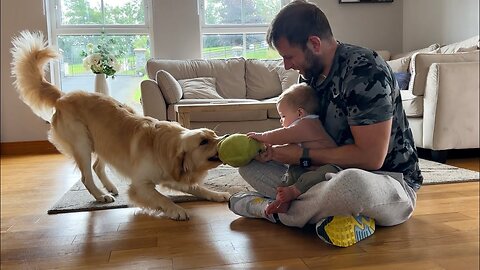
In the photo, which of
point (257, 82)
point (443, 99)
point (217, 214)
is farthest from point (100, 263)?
point (257, 82)

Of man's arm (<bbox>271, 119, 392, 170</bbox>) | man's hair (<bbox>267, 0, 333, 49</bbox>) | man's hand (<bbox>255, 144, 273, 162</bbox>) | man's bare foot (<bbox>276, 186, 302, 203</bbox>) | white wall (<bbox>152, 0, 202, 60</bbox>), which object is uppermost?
white wall (<bbox>152, 0, 202, 60</bbox>)

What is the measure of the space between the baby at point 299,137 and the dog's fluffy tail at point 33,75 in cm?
105

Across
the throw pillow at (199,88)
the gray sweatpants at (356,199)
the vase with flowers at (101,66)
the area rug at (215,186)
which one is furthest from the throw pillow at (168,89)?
the gray sweatpants at (356,199)

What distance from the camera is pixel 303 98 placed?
4.33 feet

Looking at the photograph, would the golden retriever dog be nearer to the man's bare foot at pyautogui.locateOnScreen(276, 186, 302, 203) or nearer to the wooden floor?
the wooden floor

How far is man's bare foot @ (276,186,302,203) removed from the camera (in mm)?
1241

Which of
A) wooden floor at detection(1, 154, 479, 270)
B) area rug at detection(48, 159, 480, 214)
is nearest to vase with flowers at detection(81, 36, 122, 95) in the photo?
area rug at detection(48, 159, 480, 214)

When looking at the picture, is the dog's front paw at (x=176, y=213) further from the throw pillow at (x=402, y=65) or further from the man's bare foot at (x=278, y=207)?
the throw pillow at (x=402, y=65)

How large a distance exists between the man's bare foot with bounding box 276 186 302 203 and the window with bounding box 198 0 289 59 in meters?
3.39

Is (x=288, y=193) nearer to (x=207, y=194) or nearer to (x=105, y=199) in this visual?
(x=207, y=194)

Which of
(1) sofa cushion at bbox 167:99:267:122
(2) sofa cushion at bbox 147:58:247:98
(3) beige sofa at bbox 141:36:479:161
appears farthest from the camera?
(2) sofa cushion at bbox 147:58:247:98

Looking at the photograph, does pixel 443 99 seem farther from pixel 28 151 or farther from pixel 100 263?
pixel 28 151

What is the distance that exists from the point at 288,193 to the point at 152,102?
83.5 inches

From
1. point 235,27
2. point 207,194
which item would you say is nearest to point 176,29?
point 235,27
